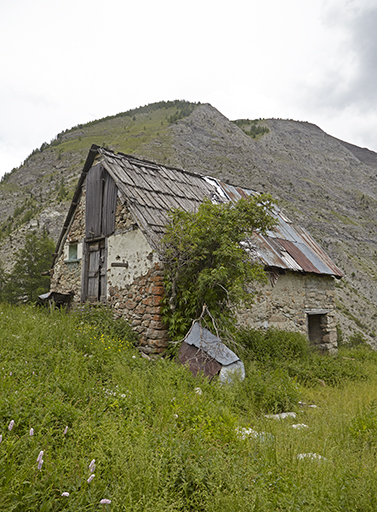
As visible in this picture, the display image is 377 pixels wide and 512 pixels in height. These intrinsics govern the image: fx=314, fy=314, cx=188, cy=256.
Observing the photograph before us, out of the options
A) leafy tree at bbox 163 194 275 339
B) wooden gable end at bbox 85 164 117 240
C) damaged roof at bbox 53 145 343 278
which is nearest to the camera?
leafy tree at bbox 163 194 275 339

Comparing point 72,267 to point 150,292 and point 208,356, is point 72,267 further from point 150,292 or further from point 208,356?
point 208,356

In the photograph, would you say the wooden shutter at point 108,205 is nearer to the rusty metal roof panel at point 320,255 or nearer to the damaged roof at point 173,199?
the damaged roof at point 173,199

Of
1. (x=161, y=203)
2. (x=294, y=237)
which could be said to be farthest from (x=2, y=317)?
(x=294, y=237)

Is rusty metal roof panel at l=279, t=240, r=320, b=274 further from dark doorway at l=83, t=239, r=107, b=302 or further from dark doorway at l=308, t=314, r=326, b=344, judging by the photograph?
dark doorway at l=83, t=239, r=107, b=302

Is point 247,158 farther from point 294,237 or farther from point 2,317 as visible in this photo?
point 2,317

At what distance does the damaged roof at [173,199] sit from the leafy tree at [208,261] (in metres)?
0.74

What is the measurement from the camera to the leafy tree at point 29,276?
24.0 meters

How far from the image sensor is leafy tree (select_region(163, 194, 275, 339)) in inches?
235

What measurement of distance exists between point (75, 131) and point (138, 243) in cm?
8705

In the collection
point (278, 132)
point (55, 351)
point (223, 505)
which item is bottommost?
point (223, 505)

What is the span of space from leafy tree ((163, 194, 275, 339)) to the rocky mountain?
18.7 m

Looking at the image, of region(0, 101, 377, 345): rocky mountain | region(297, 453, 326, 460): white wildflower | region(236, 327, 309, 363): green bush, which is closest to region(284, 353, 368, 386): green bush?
region(236, 327, 309, 363): green bush

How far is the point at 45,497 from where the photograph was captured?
2016 millimetres

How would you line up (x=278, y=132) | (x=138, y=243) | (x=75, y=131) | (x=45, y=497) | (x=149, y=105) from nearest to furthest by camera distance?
1. (x=45, y=497)
2. (x=138, y=243)
3. (x=278, y=132)
4. (x=75, y=131)
5. (x=149, y=105)
